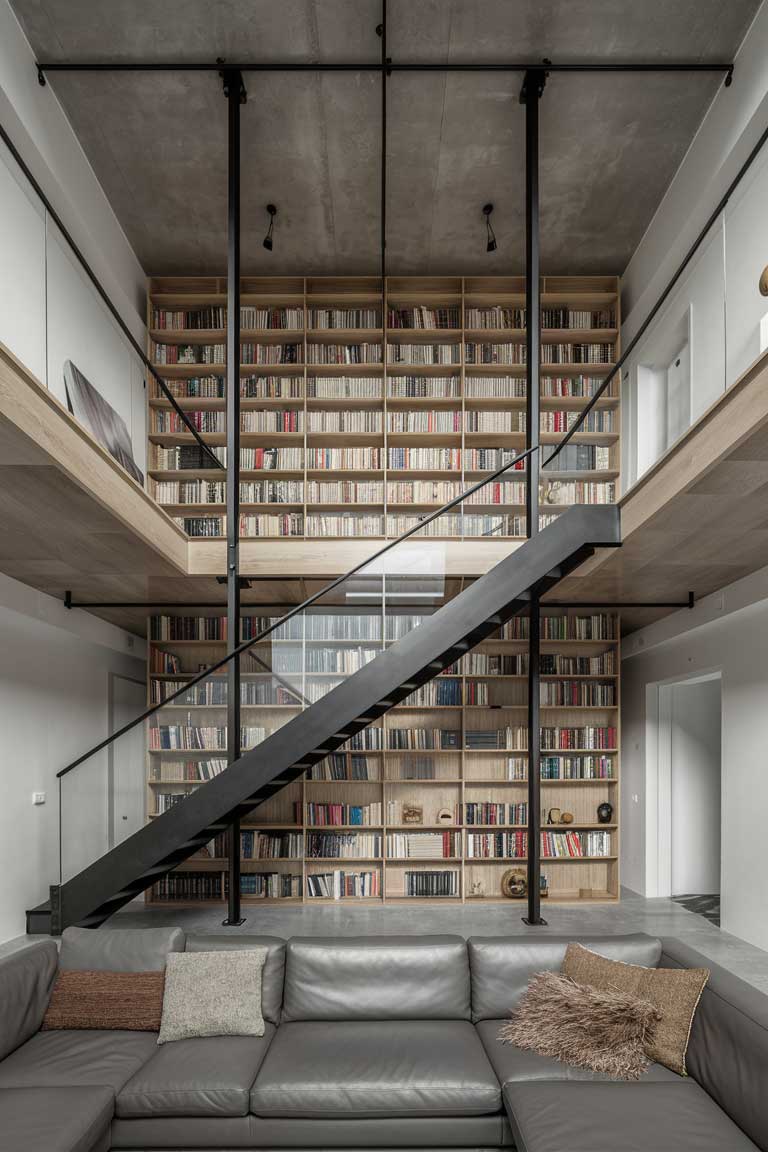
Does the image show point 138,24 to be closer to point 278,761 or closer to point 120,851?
point 278,761

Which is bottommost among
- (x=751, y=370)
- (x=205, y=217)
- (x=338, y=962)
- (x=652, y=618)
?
(x=338, y=962)

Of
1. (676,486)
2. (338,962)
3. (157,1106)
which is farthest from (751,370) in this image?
(157,1106)

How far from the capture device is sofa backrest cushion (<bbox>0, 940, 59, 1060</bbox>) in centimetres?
318

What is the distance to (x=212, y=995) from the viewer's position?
3.40 m

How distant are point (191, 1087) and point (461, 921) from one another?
3367 mm

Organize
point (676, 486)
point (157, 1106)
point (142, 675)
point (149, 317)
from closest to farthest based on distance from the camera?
point (157, 1106) < point (676, 486) < point (149, 317) < point (142, 675)

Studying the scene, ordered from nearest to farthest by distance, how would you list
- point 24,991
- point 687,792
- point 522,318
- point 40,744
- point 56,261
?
1. point 24,991
2. point 56,261
3. point 40,744
4. point 687,792
5. point 522,318

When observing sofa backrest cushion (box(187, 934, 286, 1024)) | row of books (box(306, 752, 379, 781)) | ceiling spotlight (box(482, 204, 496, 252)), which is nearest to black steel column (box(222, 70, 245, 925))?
row of books (box(306, 752, 379, 781))

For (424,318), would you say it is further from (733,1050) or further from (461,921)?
(733,1050)

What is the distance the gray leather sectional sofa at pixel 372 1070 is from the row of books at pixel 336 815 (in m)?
3.27

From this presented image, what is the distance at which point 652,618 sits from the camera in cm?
747

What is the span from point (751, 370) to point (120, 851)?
4305 mm

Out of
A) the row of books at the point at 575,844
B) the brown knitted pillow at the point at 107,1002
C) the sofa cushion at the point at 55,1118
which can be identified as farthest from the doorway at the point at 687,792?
the sofa cushion at the point at 55,1118

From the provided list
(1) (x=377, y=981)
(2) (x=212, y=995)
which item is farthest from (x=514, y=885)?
(2) (x=212, y=995)
